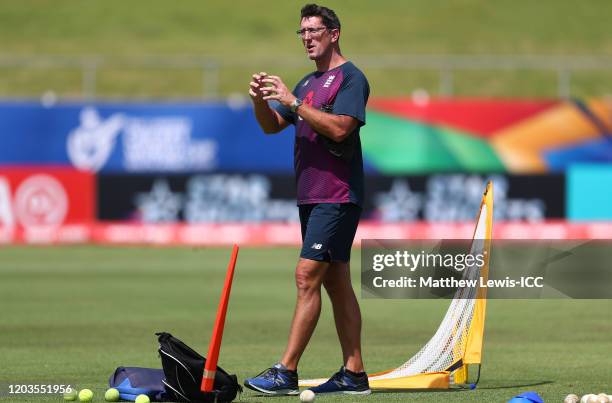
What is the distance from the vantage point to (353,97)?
934 centimetres

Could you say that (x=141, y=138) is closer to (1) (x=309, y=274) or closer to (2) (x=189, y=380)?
(1) (x=309, y=274)

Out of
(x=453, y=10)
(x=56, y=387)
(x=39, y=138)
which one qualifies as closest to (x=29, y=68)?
(x=39, y=138)

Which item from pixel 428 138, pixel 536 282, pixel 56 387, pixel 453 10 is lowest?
pixel 56 387

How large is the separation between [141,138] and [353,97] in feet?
68.7

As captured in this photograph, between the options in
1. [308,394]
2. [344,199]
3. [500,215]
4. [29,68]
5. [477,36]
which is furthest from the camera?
[477,36]

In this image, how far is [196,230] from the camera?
2888 centimetres

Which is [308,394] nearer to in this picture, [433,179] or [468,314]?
[468,314]

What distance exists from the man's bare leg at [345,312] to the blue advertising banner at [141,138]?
20070 millimetres

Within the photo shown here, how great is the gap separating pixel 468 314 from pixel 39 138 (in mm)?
21422

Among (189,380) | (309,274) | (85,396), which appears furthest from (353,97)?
(85,396)

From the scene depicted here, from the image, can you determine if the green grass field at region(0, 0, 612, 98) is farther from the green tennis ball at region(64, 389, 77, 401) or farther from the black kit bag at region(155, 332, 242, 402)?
the black kit bag at region(155, 332, 242, 402)

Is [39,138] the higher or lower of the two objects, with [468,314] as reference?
higher

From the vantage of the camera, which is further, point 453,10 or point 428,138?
point 453,10

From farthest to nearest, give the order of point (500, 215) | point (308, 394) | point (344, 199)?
point (500, 215), point (344, 199), point (308, 394)
